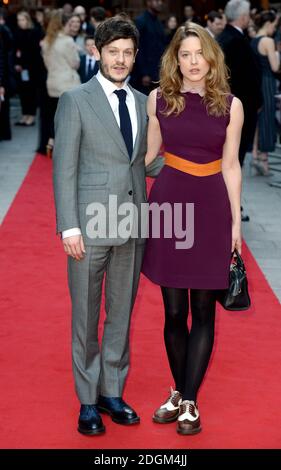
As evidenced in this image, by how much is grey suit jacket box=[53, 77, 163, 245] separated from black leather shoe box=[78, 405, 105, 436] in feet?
2.66

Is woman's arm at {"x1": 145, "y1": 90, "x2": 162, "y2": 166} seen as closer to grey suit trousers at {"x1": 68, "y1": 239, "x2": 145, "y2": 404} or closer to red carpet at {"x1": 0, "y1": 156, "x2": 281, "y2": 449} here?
grey suit trousers at {"x1": 68, "y1": 239, "x2": 145, "y2": 404}

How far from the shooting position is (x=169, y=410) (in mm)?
5039

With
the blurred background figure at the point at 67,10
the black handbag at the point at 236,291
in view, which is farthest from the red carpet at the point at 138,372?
the blurred background figure at the point at 67,10

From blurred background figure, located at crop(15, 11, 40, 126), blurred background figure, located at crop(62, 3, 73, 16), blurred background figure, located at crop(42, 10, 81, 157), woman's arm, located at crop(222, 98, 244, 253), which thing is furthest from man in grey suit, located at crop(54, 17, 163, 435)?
blurred background figure, located at crop(15, 11, 40, 126)

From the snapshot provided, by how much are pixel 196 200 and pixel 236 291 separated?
0.46 m

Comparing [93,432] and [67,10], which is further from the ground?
[93,432]

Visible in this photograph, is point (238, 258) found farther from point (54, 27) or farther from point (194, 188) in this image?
point (54, 27)

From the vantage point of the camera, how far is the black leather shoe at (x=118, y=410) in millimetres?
4980

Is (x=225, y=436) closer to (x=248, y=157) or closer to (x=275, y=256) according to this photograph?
(x=275, y=256)

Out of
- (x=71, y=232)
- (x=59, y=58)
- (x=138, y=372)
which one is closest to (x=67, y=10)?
(x=59, y=58)

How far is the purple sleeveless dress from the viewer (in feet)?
15.5

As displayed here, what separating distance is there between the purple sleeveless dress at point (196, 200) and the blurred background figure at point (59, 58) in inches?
341

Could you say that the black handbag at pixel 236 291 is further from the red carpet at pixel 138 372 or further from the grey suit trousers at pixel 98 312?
the red carpet at pixel 138 372
